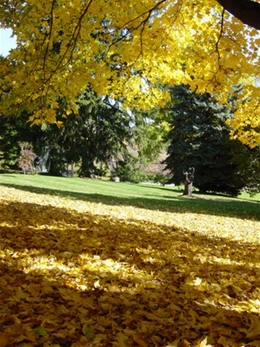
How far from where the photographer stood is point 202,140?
24.7 m

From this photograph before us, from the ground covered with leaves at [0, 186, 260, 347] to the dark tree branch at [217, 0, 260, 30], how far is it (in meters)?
2.39

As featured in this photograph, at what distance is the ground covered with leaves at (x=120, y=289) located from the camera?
90.3 inches

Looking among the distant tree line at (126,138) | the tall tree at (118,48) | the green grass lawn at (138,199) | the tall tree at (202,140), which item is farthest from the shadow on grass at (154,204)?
the tall tree at (202,140)

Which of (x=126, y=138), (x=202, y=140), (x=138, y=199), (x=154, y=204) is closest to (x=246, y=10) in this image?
(x=154, y=204)

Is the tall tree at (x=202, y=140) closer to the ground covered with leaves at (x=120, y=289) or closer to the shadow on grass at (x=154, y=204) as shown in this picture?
the shadow on grass at (x=154, y=204)

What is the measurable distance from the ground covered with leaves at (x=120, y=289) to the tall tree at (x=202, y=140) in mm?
18556

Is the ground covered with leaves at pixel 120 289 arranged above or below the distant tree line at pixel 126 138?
below

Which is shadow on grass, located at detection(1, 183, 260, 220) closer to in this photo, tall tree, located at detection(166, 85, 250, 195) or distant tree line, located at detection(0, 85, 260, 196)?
distant tree line, located at detection(0, 85, 260, 196)

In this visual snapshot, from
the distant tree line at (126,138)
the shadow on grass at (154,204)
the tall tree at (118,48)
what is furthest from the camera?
the distant tree line at (126,138)

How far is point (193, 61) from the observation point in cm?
656

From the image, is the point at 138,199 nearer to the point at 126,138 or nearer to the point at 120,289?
the point at 120,289

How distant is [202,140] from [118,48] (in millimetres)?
18714

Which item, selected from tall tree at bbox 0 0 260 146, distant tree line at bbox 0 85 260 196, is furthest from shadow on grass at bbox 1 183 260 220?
distant tree line at bbox 0 85 260 196

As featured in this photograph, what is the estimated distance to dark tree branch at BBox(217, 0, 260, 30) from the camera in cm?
287
